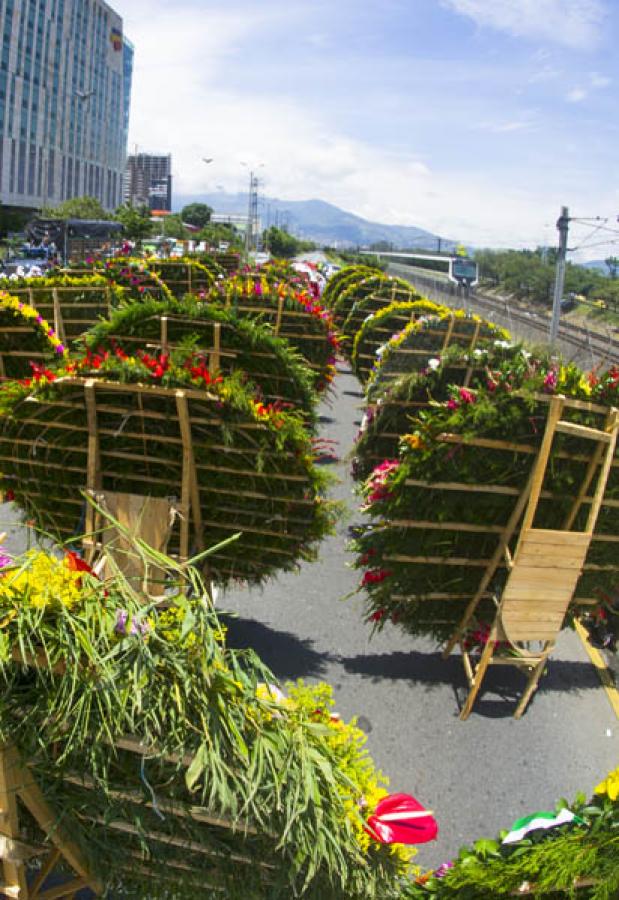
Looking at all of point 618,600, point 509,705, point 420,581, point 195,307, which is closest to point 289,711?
point 420,581

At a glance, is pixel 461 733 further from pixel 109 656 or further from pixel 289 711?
pixel 109 656

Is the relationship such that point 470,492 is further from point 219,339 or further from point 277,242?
point 277,242

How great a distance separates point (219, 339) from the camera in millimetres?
7223

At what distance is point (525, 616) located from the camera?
4992 mm

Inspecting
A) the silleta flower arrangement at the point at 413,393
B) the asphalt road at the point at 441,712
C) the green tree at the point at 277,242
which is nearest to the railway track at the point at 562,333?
the silleta flower arrangement at the point at 413,393

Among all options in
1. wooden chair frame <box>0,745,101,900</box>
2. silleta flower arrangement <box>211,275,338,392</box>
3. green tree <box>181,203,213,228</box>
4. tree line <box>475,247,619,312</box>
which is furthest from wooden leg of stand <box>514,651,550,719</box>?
green tree <box>181,203,213,228</box>

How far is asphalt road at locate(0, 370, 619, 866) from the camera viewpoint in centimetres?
454

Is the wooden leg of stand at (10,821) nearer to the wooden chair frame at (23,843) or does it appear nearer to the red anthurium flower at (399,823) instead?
the wooden chair frame at (23,843)

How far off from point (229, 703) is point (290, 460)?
10.00ft

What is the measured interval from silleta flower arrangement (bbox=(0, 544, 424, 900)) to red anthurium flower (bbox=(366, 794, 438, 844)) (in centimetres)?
16

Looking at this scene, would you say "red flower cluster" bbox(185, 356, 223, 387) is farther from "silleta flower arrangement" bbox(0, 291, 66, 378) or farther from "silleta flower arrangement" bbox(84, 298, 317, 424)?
"silleta flower arrangement" bbox(0, 291, 66, 378)

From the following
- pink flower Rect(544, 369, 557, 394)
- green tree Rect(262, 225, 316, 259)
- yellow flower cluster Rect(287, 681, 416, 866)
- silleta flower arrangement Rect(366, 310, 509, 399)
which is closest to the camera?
yellow flower cluster Rect(287, 681, 416, 866)

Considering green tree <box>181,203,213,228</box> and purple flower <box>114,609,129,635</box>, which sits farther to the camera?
green tree <box>181,203,213,228</box>

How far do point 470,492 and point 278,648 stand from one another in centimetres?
194
